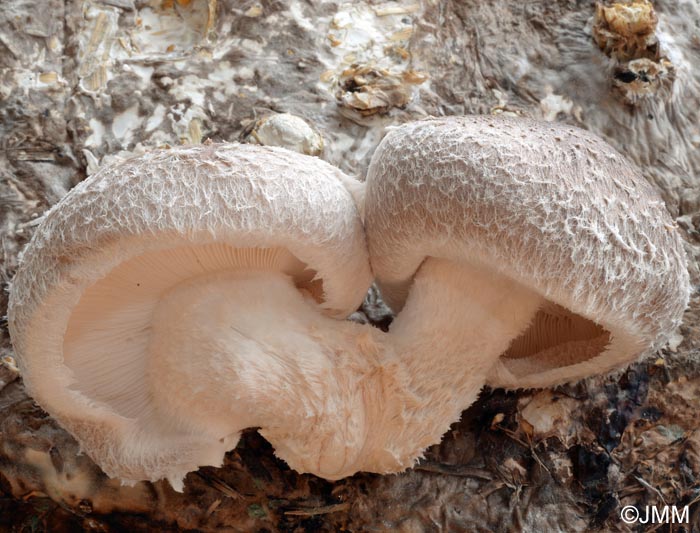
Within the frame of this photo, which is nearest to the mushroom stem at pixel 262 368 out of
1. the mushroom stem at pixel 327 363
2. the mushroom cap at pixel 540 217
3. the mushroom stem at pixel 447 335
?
the mushroom stem at pixel 327 363

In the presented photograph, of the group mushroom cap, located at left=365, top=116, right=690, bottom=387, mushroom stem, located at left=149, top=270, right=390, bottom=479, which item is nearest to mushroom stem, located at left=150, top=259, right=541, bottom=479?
mushroom stem, located at left=149, top=270, right=390, bottom=479

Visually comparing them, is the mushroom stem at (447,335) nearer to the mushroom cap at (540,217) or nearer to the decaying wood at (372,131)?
the mushroom cap at (540,217)

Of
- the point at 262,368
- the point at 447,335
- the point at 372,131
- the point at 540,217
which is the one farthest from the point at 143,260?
the point at 372,131

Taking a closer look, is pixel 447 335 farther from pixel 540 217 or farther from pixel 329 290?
pixel 540 217

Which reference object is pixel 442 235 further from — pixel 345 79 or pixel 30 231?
pixel 30 231

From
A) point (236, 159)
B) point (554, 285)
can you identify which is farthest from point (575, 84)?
point (236, 159)

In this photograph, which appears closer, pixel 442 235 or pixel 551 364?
pixel 442 235
